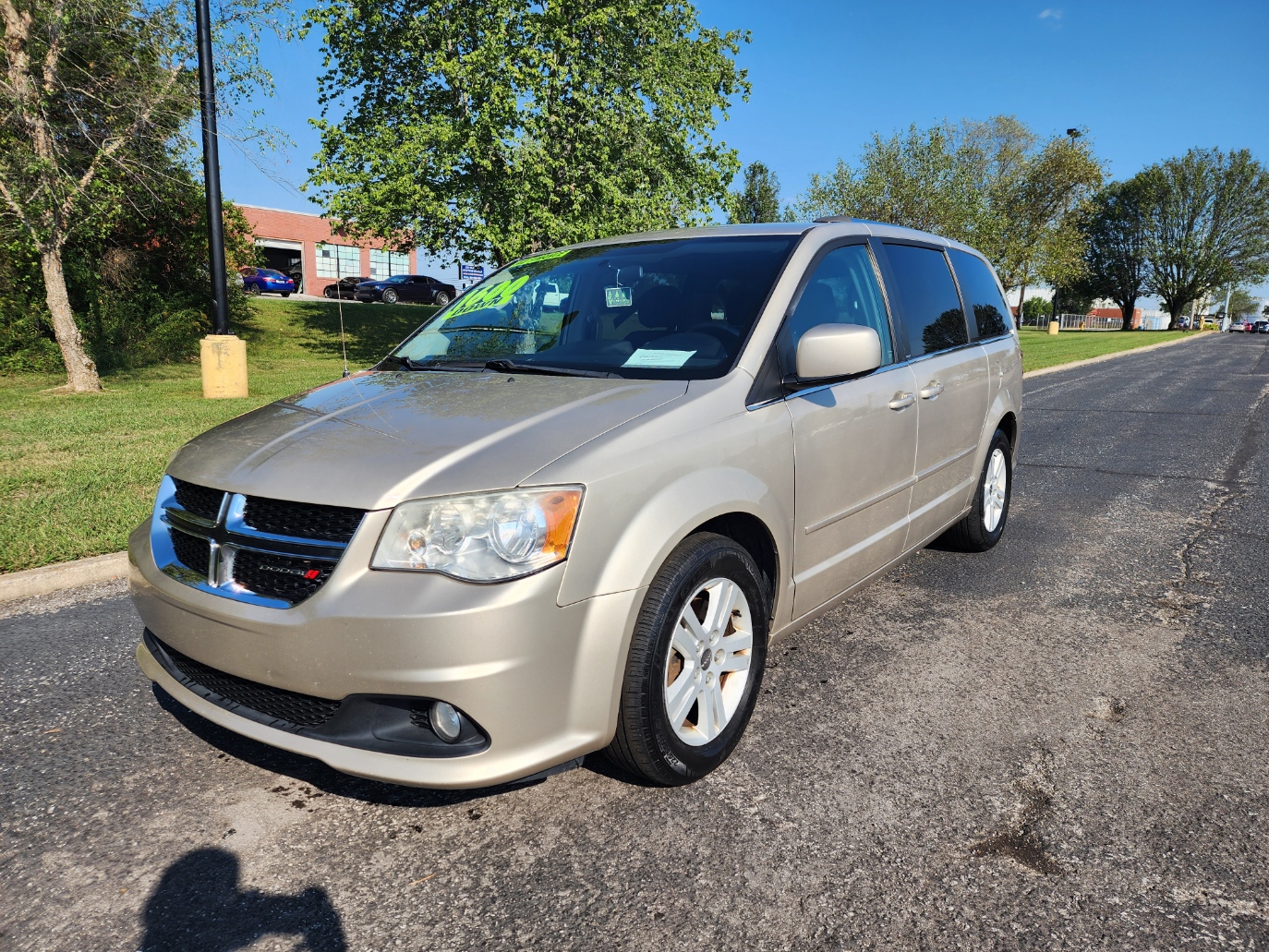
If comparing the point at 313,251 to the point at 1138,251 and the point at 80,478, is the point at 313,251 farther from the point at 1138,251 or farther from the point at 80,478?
the point at 1138,251

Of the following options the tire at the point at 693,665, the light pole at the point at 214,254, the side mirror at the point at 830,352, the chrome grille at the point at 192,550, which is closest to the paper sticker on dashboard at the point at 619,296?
the side mirror at the point at 830,352

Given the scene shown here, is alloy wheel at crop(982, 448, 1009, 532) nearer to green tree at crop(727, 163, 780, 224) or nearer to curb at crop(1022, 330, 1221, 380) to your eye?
curb at crop(1022, 330, 1221, 380)

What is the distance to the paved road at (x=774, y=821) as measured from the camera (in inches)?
82.4

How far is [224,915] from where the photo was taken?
2.13m

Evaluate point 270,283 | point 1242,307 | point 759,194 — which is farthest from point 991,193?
point 1242,307

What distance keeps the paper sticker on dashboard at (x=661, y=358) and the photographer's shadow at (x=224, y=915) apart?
188 centimetres

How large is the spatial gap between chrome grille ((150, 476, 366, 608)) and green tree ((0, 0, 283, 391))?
462 inches

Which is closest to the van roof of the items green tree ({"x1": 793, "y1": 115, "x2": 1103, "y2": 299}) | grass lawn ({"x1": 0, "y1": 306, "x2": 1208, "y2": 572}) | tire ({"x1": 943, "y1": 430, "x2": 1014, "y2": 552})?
tire ({"x1": 943, "y1": 430, "x2": 1014, "y2": 552})

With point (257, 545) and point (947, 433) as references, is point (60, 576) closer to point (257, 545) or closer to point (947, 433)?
point (257, 545)

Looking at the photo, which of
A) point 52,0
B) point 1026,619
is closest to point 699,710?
point 1026,619

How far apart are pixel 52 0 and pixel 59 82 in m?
1.18

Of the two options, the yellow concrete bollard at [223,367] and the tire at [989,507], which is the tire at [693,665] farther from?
the yellow concrete bollard at [223,367]

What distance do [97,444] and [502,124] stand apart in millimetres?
11131

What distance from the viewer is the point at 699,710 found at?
267 cm
